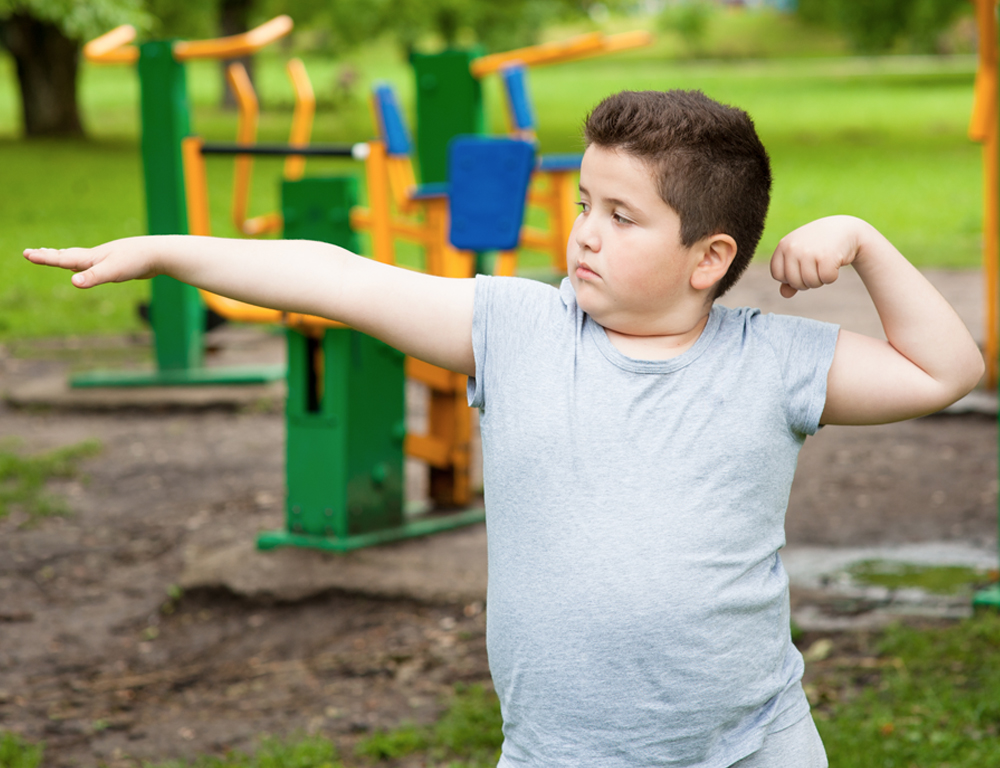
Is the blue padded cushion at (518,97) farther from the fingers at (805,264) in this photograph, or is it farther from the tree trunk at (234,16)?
the tree trunk at (234,16)

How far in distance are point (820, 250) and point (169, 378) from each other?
500 centimetres

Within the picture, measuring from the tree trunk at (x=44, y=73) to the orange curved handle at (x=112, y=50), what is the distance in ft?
44.7

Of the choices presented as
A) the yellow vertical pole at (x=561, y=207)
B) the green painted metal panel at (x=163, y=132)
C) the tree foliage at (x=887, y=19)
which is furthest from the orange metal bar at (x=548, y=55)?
the tree foliage at (x=887, y=19)

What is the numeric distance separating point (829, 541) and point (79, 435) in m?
3.35

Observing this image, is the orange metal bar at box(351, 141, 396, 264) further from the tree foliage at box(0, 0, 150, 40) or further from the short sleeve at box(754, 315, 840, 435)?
the tree foliage at box(0, 0, 150, 40)

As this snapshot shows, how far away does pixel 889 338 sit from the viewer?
1.54 meters

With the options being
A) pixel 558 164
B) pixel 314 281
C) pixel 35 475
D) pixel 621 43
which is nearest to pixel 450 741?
pixel 314 281

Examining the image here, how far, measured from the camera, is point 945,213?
456 inches

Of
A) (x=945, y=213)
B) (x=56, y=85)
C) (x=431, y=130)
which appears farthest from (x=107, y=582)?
(x=56, y=85)

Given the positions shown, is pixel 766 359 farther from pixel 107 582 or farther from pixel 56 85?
pixel 56 85

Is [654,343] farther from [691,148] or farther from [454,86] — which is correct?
[454,86]

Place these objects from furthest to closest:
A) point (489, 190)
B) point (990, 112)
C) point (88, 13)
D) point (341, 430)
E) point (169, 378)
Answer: point (88, 13), point (169, 378), point (990, 112), point (341, 430), point (489, 190)

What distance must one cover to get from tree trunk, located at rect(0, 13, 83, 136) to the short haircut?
733 inches

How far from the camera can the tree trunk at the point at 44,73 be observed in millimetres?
18781
